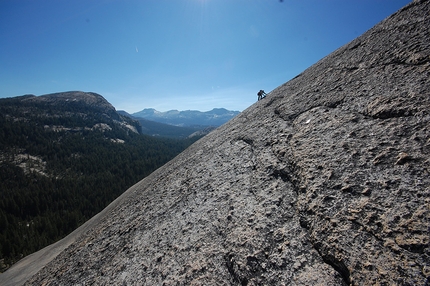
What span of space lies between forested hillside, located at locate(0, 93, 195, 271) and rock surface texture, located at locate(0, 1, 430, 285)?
4181 centimetres

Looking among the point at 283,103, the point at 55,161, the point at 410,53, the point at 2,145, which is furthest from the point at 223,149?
the point at 2,145

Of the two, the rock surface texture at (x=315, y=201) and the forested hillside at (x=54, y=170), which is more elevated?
the rock surface texture at (x=315, y=201)

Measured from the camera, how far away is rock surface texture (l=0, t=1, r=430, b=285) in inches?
63.4

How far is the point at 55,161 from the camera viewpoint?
101188mm

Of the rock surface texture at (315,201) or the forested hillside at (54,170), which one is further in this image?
the forested hillside at (54,170)

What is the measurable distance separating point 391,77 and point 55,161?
131605mm

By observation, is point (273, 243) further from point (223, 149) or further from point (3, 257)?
point (3, 257)

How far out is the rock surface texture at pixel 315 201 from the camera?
5.29 feet

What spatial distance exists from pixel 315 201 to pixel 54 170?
12091 centimetres

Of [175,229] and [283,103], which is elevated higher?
[283,103]

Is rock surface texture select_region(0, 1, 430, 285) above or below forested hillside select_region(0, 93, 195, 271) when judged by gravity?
above

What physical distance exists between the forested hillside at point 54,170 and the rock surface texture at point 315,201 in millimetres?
41808

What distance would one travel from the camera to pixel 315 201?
2.10 m

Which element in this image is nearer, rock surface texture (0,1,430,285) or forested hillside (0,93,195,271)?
rock surface texture (0,1,430,285)
